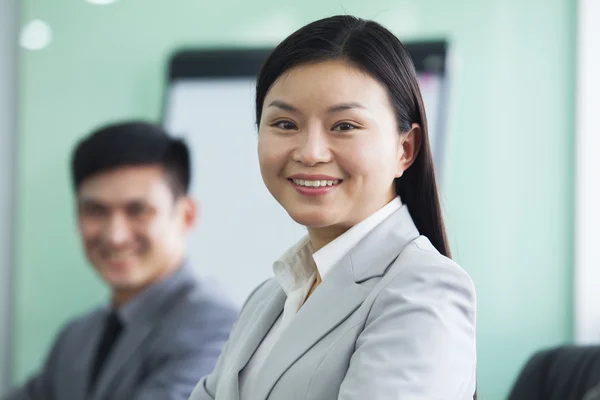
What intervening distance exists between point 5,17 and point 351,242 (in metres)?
2.66

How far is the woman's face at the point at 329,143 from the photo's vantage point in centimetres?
106

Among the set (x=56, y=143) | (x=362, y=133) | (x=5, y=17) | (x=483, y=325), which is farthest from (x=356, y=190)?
(x=5, y=17)

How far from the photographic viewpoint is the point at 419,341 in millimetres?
920

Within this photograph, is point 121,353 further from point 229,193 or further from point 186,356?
point 229,193

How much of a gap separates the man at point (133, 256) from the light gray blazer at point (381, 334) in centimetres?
109

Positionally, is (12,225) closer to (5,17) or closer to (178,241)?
(5,17)

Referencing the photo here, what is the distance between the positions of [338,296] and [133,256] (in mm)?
1404

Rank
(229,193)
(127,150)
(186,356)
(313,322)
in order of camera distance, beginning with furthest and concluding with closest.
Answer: (229,193), (127,150), (186,356), (313,322)

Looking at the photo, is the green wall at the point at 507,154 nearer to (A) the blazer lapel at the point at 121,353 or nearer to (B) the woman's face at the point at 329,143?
(A) the blazer lapel at the point at 121,353

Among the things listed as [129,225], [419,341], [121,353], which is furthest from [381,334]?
[129,225]

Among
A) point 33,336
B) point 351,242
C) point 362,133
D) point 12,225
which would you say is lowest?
point 33,336

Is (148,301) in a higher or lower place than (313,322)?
lower

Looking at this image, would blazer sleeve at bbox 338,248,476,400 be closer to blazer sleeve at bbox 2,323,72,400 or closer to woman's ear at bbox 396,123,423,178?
woman's ear at bbox 396,123,423,178

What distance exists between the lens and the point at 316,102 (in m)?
1.06
